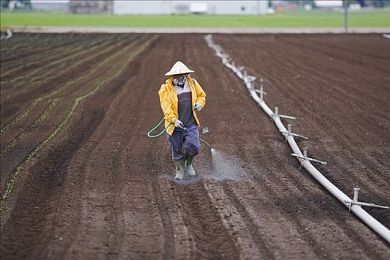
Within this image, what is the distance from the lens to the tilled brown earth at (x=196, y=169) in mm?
7281

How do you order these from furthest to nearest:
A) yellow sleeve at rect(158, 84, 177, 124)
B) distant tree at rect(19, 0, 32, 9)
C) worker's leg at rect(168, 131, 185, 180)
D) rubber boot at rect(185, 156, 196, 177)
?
distant tree at rect(19, 0, 32, 9) → rubber boot at rect(185, 156, 196, 177) → worker's leg at rect(168, 131, 185, 180) → yellow sleeve at rect(158, 84, 177, 124)

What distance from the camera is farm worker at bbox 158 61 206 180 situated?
9609mm

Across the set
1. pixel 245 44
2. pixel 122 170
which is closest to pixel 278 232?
pixel 122 170

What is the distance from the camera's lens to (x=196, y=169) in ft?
34.4

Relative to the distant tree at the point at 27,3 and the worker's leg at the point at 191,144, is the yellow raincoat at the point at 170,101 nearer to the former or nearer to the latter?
the worker's leg at the point at 191,144

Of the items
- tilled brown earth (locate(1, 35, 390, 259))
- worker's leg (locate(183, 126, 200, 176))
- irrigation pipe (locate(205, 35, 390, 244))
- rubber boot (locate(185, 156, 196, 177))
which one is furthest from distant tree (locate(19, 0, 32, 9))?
worker's leg (locate(183, 126, 200, 176))

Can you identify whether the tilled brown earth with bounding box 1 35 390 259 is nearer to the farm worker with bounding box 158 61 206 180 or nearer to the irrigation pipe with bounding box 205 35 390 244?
the irrigation pipe with bounding box 205 35 390 244

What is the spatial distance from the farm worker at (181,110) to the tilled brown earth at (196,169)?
15.5 inches

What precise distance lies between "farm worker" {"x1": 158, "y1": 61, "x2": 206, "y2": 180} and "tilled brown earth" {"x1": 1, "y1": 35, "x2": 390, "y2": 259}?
0.39 metres

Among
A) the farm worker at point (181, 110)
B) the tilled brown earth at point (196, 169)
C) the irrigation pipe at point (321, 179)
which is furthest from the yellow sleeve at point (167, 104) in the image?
the irrigation pipe at point (321, 179)

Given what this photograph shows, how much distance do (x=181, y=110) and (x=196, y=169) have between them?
Answer: 1.11 metres

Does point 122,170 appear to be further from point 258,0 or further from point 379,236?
point 258,0

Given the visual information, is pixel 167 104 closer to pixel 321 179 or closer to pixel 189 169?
pixel 189 169

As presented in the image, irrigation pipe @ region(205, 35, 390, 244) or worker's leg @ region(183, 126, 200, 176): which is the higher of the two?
worker's leg @ region(183, 126, 200, 176)
